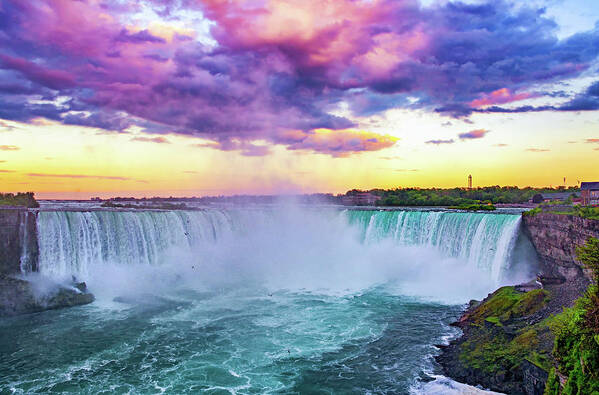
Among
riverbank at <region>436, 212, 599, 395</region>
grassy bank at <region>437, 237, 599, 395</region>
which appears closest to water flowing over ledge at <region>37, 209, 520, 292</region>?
riverbank at <region>436, 212, 599, 395</region>

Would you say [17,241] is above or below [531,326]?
above

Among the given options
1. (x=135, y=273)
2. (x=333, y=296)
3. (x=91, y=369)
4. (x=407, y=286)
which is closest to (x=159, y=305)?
(x=135, y=273)

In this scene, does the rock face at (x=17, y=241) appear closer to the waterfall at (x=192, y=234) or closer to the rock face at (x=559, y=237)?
the waterfall at (x=192, y=234)

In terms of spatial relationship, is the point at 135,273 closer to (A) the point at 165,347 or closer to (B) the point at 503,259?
(A) the point at 165,347

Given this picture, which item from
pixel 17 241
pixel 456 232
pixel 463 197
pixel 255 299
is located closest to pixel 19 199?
pixel 17 241

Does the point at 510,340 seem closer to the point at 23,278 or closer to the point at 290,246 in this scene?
the point at 23,278

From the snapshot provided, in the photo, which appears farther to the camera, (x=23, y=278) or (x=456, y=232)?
(x=456, y=232)

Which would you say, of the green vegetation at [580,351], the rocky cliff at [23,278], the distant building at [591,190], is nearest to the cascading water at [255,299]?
the rocky cliff at [23,278]
